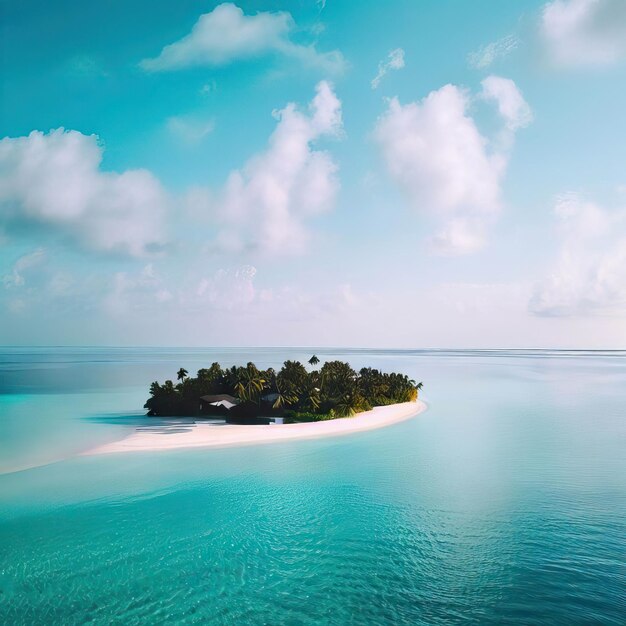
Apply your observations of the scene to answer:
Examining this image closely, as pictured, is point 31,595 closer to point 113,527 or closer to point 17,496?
point 113,527

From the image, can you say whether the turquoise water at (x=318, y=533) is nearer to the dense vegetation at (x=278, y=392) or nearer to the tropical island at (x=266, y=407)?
the tropical island at (x=266, y=407)

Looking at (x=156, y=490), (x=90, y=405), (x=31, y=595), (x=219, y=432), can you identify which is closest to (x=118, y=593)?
(x=31, y=595)

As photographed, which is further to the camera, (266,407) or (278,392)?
(278,392)

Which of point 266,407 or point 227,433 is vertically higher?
point 266,407

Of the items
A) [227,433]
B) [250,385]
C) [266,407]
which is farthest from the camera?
[250,385]

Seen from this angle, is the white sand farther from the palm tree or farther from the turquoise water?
the palm tree

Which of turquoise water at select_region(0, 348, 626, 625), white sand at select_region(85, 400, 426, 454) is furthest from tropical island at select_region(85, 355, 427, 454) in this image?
turquoise water at select_region(0, 348, 626, 625)

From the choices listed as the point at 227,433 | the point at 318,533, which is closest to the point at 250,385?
the point at 227,433

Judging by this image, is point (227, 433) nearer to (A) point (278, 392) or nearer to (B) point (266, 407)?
(B) point (266, 407)
